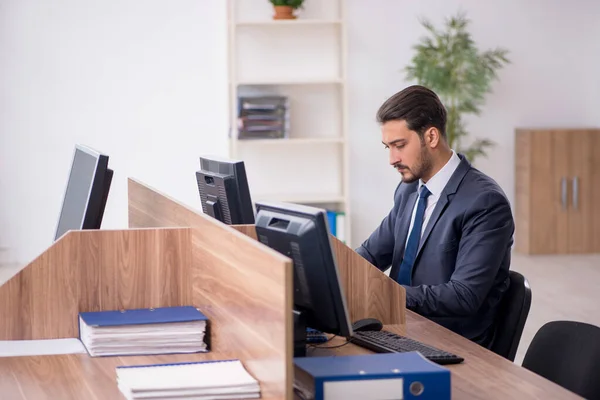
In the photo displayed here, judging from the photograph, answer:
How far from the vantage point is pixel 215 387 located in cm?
184

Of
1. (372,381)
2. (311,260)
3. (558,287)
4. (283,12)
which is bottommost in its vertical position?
(558,287)

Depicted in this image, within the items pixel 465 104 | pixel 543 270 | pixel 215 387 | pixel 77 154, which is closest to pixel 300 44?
pixel 465 104

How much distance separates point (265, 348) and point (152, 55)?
18.0 feet

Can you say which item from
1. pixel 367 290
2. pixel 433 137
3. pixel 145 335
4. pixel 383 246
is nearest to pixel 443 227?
pixel 433 137

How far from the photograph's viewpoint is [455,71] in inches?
273

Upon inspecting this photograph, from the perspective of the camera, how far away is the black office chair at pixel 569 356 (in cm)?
221

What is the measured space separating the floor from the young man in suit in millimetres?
1780

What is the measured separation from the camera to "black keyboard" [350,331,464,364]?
218 cm

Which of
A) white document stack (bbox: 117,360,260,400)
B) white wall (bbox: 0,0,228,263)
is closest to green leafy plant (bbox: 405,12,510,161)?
white wall (bbox: 0,0,228,263)

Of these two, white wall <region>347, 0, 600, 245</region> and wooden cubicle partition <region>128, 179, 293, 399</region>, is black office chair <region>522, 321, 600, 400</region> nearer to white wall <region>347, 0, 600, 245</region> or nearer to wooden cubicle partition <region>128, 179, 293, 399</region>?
wooden cubicle partition <region>128, 179, 293, 399</region>

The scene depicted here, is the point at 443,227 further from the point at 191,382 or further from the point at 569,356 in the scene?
the point at 191,382

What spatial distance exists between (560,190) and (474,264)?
4.84 meters

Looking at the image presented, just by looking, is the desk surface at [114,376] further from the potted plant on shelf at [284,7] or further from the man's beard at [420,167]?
the potted plant on shelf at [284,7]

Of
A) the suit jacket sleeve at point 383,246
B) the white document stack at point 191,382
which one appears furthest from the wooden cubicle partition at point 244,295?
the suit jacket sleeve at point 383,246
